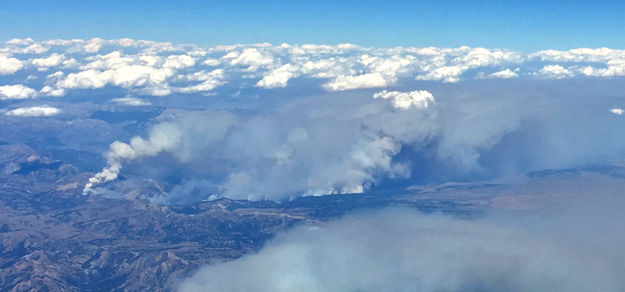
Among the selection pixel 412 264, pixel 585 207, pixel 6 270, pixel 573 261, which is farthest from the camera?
pixel 6 270

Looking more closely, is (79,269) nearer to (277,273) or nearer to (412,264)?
(277,273)

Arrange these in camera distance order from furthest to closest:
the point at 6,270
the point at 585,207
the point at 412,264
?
the point at 6,270 < the point at 585,207 < the point at 412,264

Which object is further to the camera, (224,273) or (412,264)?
(224,273)

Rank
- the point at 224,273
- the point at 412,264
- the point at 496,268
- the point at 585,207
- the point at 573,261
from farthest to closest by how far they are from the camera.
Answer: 1. the point at 585,207
2. the point at 224,273
3. the point at 412,264
4. the point at 496,268
5. the point at 573,261

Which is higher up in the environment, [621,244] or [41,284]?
[621,244]

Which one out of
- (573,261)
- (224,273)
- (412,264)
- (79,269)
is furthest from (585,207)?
(79,269)

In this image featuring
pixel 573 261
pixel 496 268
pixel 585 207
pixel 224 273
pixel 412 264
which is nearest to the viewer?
pixel 573 261

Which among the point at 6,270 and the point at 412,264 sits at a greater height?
the point at 412,264

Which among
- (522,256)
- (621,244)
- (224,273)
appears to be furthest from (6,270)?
(621,244)

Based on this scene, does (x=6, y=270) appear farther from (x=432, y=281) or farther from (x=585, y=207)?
(x=585, y=207)
